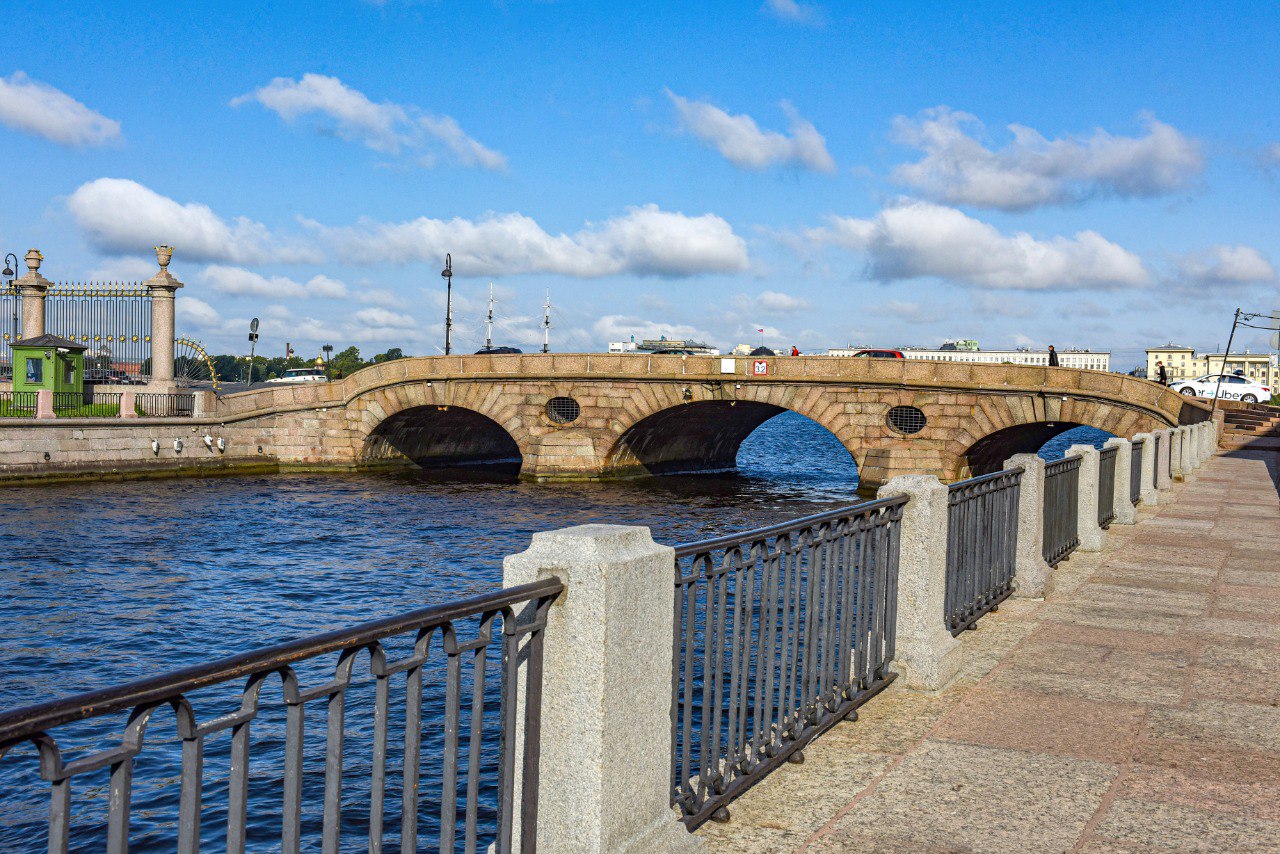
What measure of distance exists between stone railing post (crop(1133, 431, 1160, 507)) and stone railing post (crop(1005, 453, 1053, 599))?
8.67 meters

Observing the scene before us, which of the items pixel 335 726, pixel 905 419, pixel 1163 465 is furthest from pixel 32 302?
pixel 335 726

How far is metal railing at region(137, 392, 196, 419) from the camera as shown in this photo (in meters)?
35.7

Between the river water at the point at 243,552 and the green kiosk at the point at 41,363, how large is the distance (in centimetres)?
479

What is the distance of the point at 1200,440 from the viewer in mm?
27891

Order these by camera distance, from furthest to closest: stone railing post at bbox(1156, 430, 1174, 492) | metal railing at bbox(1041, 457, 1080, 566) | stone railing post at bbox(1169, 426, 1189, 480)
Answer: stone railing post at bbox(1169, 426, 1189, 480)
stone railing post at bbox(1156, 430, 1174, 492)
metal railing at bbox(1041, 457, 1080, 566)

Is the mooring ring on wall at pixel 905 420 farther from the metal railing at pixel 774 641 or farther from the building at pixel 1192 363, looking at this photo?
the building at pixel 1192 363

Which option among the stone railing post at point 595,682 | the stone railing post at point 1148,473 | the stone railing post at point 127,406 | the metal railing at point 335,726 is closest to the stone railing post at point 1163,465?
the stone railing post at point 1148,473

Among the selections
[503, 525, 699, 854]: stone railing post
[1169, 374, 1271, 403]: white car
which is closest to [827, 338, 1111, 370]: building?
[1169, 374, 1271, 403]: white car

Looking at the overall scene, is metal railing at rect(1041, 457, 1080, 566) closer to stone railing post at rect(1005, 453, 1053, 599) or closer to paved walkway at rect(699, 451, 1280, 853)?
stone railing post at rect(1005, 453, 1053, 599)

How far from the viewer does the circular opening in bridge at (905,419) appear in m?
35.6

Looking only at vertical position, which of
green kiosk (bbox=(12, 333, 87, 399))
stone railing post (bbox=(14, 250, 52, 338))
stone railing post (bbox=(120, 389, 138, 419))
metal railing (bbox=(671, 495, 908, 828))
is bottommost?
metal railing (bbox=(671, 495, 908, 828))

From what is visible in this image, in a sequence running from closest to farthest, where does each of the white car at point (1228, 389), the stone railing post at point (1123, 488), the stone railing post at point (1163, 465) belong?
the stone railing post at point (1123, 488), the stone railing post at point (1163, 465), the white car at point (1228, 389)

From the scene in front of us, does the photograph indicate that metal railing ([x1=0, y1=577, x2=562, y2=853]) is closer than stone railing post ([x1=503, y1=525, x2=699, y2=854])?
Yes

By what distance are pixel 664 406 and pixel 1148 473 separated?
21.1m
